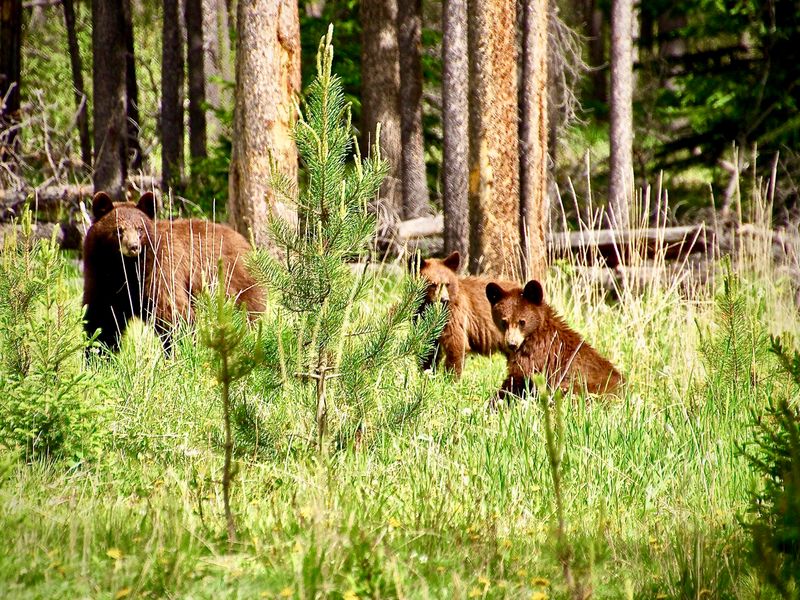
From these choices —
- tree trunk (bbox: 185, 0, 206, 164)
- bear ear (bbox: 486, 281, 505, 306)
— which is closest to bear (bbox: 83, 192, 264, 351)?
bear ear (bbox: 486, 281, 505, 306)

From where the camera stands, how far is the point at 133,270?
677 cm

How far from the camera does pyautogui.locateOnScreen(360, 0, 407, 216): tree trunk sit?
41.0ft

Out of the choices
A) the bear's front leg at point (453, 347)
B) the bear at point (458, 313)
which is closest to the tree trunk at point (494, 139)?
the bear at point (458, 313)

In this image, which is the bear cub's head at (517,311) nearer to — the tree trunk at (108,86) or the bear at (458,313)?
the bear at (458,313)

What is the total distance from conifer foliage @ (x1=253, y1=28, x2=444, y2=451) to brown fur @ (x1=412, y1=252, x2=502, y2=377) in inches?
78.8

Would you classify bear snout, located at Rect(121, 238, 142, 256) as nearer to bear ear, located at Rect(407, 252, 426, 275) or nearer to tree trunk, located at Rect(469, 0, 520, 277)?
bear ear, located at Rect(407, 252, 426, 275)

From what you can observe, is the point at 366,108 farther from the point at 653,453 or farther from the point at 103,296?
the point at 653,453

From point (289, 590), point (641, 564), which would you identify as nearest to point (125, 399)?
point (289, 590)

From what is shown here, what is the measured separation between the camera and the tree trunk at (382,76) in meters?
12.5

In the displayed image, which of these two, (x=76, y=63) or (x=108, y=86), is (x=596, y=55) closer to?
(x=76, y=63)

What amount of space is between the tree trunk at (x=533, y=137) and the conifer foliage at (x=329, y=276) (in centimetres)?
388

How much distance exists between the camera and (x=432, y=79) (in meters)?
14.8

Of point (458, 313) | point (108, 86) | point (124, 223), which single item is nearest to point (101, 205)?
point (124, 223)

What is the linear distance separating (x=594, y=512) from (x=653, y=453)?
0.77 meters
